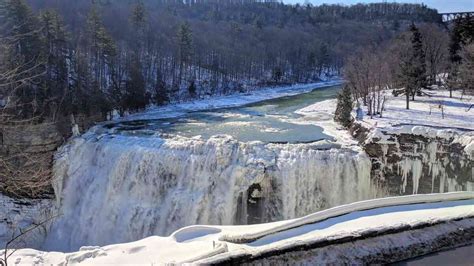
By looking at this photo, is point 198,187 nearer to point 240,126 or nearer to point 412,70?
point 240,126

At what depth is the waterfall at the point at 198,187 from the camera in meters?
18.3

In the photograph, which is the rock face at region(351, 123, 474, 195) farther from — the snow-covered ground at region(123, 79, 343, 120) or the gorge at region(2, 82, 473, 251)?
the snow-covered ground at region(123, 79, 343, 120)

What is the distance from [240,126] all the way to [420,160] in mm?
11595

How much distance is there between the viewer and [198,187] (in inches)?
749

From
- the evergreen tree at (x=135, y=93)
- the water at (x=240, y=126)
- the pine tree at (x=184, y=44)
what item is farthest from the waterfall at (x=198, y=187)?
the pine tree at (x=184, y=44)

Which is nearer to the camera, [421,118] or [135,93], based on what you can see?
[421,118]

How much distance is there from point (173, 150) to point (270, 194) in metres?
5.17

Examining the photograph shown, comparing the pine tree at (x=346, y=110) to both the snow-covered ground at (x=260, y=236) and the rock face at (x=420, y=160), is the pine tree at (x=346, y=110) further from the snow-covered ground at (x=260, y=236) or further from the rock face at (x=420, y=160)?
the snow-covered ground at (x=260, y=236)

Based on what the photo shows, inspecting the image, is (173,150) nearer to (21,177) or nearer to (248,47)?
(21,177)

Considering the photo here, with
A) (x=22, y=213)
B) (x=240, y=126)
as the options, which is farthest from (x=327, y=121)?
(x=22, y=213)

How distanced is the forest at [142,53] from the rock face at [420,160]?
14.0m

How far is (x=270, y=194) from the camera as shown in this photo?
60.3ft

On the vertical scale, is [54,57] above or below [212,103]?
above

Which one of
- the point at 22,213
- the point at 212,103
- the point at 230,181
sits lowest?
the point at 22,213
